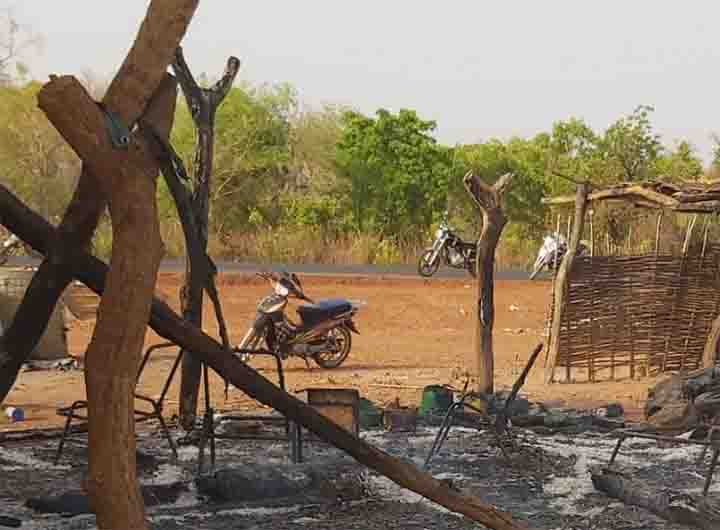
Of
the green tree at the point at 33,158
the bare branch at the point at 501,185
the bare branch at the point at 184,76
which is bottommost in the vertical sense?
the bare branch at the point at 501,185

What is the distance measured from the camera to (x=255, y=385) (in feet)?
14.3

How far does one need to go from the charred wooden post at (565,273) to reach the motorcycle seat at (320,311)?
92.6 inches

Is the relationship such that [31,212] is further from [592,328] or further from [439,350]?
[439,350]

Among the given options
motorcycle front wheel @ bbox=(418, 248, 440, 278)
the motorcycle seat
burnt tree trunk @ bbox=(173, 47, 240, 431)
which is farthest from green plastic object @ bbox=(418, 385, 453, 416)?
motorcycle front wheel @ bbox=(418, 248, 440, 278)

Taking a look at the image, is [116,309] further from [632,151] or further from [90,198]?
[632,151]

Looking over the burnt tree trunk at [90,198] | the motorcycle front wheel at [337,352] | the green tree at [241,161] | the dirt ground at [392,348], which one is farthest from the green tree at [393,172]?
the burnt tree trunk at [90,198]

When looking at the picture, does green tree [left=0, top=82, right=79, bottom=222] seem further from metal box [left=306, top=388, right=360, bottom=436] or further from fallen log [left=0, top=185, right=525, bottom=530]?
fallen log [left=0, top=185, right=525, bottom=530]

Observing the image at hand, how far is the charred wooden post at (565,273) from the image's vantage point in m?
12.4

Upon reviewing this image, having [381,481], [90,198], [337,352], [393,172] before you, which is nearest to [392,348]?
[337,352]

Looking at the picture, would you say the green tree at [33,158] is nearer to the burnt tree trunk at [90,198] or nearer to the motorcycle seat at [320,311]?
the motorcycle seat at [320,311]

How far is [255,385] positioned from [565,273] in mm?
8395

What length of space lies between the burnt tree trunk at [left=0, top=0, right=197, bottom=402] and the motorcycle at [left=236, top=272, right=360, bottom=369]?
8293 millimetres

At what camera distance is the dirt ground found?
11.3 metres

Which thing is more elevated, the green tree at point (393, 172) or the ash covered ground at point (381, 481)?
the green tree at point (393, 172)
